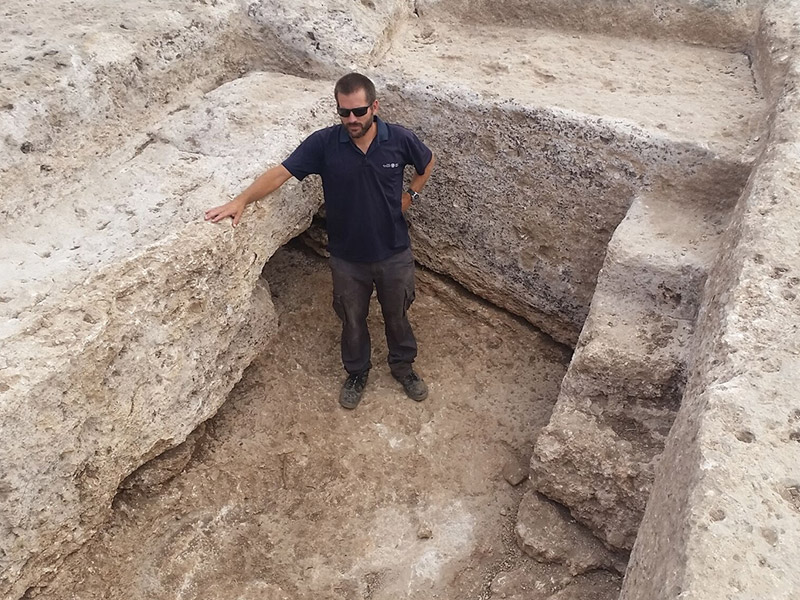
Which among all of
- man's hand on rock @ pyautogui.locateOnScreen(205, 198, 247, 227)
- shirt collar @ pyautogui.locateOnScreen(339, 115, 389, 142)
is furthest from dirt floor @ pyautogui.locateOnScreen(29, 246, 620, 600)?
shirt collar @ pyautogui.locateOnScreen(339, 115, 389, 142)

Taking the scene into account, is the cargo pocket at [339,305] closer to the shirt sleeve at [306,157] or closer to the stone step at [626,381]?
the shirt sleeve at [306,157]

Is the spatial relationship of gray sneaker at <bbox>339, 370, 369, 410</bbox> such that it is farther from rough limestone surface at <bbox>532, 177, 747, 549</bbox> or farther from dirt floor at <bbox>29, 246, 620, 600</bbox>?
rough limestone surface at <bbox>532, 177, 747, 549</bbox>

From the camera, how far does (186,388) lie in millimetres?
3029

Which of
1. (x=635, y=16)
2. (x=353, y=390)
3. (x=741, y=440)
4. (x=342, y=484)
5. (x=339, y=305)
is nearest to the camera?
(x=741, y=440)

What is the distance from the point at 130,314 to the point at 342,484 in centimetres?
136

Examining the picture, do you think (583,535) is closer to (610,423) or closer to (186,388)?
(610,423)

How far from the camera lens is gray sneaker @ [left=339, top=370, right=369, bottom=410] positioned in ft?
12.6

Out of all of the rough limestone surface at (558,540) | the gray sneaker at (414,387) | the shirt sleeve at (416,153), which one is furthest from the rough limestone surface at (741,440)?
the gray sneaker at (414,387)

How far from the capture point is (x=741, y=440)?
6.12 ft

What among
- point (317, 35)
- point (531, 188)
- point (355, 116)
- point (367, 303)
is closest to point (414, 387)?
point (367, 303)

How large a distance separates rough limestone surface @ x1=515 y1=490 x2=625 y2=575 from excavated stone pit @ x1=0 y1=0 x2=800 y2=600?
12 mm

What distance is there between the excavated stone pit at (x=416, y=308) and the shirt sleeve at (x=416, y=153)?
1.78 feet

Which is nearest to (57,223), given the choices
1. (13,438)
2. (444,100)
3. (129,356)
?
(129,356)

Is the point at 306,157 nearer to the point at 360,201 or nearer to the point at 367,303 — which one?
the point at 360,201
